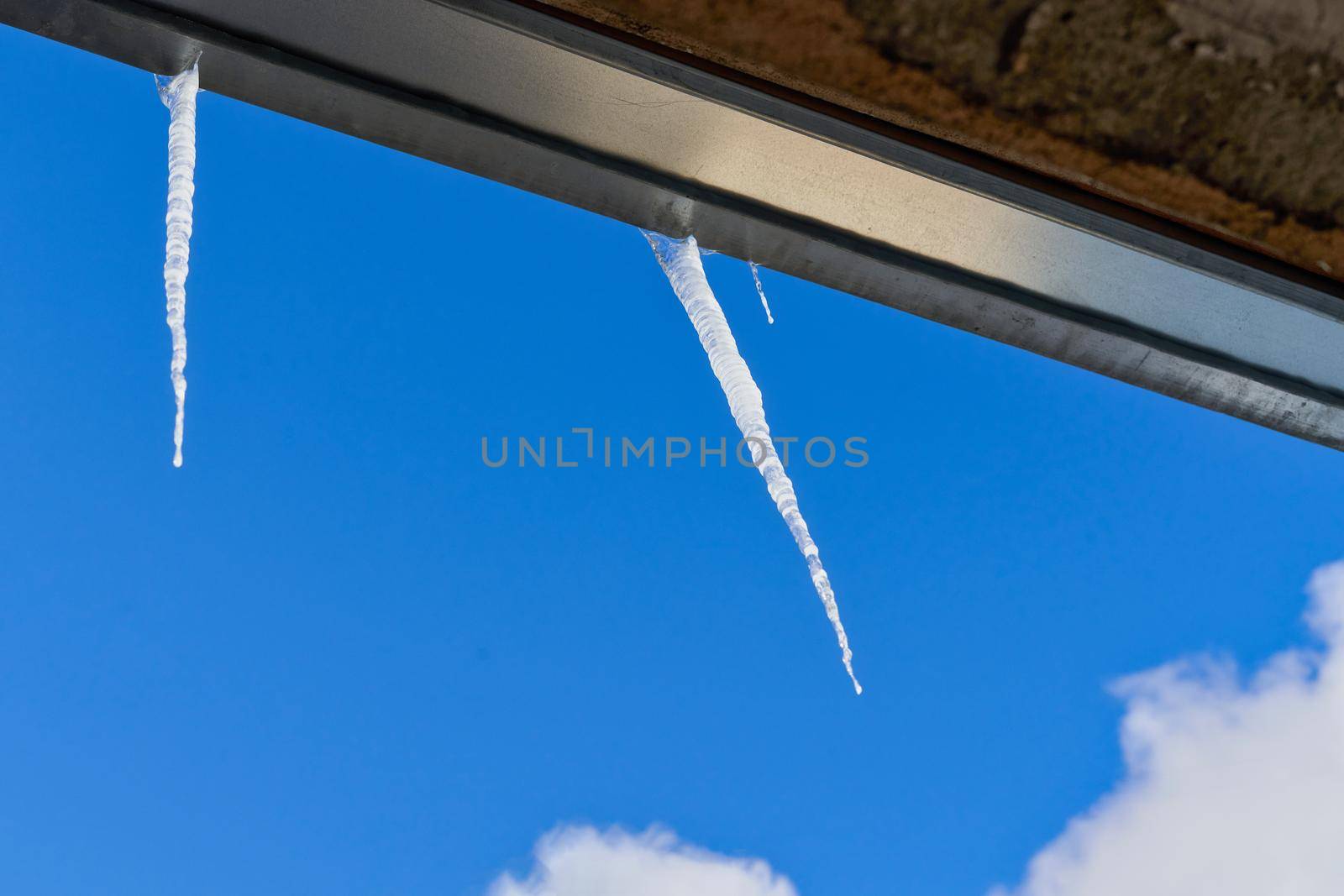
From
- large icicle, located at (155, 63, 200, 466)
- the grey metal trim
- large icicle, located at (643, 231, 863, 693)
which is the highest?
large icicle, located at (155, 63, 200, 466)

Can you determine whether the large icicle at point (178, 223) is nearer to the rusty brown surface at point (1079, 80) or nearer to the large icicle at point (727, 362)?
the large icicle at point (727, 362)

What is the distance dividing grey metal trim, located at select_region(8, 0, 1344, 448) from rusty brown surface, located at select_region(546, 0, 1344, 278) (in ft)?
0.43

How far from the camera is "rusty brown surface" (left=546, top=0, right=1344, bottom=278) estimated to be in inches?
30.2

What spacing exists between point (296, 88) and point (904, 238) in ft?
2.21

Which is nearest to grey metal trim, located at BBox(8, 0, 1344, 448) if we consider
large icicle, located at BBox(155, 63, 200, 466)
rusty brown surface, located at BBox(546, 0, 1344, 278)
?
rusty brown surface, located at BBox(546, 0, 1344, 278)

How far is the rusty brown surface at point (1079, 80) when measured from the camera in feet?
2.52

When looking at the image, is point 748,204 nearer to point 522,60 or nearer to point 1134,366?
point 522,60

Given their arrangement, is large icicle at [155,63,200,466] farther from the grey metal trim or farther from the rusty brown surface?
the rusty brown surface

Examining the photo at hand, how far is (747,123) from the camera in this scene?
1.09 m

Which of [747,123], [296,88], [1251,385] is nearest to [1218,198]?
[747,123]

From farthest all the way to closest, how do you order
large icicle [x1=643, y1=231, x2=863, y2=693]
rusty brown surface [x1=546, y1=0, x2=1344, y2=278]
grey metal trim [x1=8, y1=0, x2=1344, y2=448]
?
large icicle [x1=643, y1=231, x2=863, y2=693]
grey metal trim [x1=8, y1=0, x2=1344, y2=448]
rusty brown surface [x1=546, y1=0, x2=1344, y2=278]

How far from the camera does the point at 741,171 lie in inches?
48.6

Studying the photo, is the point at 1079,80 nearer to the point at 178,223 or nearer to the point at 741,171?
the point at 741,171

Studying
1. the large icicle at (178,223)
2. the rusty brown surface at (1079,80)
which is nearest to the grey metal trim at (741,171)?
the rusty brown surface at (1079,80)
